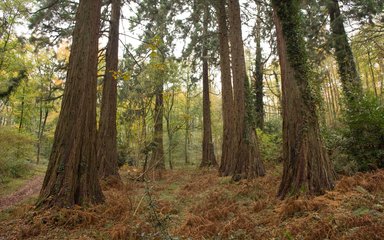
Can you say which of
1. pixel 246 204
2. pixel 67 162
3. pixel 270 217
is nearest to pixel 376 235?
pixel 270 217

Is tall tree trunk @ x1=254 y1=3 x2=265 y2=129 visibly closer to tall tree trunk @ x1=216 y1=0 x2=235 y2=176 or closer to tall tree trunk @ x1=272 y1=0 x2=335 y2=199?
tall tree trunk @ x1=216 y1=0 x2=235 y2=176

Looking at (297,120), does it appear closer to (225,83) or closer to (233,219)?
(233,219)

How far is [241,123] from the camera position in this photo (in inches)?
357

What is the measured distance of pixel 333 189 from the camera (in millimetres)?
4914

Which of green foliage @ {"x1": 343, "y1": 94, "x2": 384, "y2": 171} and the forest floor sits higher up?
green foliage @ {"x1": 343, "y1": 94, "x2": 384, "y2": 171}

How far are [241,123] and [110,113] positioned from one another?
5.04m

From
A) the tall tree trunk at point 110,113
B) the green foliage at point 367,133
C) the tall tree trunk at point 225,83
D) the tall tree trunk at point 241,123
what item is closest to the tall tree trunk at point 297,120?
the green foliage at point 367,133

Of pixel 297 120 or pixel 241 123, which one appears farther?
pixel 241 123

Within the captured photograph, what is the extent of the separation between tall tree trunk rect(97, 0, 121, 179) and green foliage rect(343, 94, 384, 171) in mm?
7775

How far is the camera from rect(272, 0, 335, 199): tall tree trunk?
5066 millimetres

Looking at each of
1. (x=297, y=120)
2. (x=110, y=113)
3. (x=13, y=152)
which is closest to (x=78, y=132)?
(x=110, y=113)

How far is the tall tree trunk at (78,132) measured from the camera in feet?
17.9

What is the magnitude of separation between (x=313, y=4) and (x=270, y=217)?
360 inches

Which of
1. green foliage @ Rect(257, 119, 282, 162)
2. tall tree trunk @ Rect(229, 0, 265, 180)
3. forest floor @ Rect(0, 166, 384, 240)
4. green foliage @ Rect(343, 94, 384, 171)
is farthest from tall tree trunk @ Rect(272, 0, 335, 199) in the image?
green foliage @ Rect(257, 119, 282, 162)
